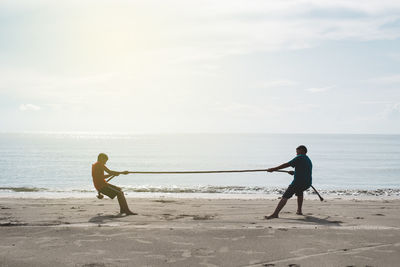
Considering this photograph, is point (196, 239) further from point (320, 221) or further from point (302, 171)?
point (302, 171)

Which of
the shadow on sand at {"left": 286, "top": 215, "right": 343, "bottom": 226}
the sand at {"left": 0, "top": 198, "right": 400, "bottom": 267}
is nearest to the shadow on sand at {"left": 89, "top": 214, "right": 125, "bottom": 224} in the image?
the sand at {"left": 0, "top": 198, "right": 400, "bottom": 267}

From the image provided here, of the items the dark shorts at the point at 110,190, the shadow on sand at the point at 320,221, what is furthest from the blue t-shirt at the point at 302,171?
the dark shorts at the point at 110,190

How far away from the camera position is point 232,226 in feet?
29.8

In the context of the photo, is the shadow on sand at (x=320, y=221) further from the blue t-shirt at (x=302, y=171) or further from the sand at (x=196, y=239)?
the blue t-shirt at (x=302, y=171)

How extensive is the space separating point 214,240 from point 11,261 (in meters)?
3.44

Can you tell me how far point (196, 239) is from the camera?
7.68 m

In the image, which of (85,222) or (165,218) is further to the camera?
(165,218)

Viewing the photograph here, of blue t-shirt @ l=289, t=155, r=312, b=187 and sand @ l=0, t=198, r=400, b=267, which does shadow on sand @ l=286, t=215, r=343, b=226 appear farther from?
blue t-shirt @ l=289, t=155, r=312, b=187

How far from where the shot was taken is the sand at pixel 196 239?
6.34 meters

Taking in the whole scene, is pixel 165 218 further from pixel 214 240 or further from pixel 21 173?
pixel 21 173

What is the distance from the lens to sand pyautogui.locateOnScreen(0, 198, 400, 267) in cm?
634

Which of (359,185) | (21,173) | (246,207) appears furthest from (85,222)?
(21,173)

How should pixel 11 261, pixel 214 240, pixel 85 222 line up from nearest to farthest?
pixel 11 261, pixel 214 240, pixel 85 222

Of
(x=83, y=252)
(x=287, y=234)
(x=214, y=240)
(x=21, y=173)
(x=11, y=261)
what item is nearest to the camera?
(x=11, y=261)
